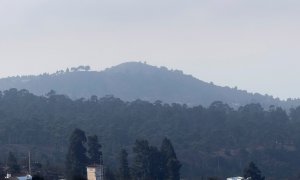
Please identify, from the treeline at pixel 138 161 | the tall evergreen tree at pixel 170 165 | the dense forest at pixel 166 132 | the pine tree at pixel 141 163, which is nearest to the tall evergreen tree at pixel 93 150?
the treeline at pixel 138 161

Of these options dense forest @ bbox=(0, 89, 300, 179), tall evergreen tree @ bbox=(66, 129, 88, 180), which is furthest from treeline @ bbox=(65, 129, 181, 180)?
dense forest @ bbox=(0, 89, 300, 179)

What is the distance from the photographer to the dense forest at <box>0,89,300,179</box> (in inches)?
3538

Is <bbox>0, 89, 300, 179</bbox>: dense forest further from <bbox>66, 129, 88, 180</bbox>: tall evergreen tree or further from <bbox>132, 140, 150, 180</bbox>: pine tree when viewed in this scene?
<bbox>132, 140, 150, 180</bbox>: pine tree

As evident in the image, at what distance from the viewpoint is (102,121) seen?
352 feet

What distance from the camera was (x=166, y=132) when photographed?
105125mm

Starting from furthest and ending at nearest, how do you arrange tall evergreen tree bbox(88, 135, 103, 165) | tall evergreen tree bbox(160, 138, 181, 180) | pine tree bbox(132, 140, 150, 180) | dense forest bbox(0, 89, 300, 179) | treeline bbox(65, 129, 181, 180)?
dense forest bbox(0, 89, 300, 179), tall evergreen tree bbox(88, 135, 103, 165), pine tree bbox(132, 140, 150, 180), treeline bbox(65, 129, 181, 180), tall evergreen tree bbox(160, 138, 181, 180)

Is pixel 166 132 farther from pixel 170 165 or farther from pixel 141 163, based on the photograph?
pixel 170 165

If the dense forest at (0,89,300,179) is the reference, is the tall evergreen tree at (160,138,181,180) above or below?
below

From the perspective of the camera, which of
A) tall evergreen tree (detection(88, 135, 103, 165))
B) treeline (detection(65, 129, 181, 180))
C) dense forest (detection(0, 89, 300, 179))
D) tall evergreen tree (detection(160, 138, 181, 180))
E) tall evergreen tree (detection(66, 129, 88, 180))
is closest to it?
tall evergreen tree (detection(160, 138, 181, 180))

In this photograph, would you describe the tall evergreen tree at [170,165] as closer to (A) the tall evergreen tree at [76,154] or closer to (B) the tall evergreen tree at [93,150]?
(B) the tall evergreen tree at [93,150]

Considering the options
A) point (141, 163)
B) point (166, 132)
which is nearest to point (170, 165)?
point (141, 163)

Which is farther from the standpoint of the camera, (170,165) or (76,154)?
(76,154)

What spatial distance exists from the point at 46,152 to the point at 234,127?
3141 centimetres

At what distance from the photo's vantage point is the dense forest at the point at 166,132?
89.9 m
